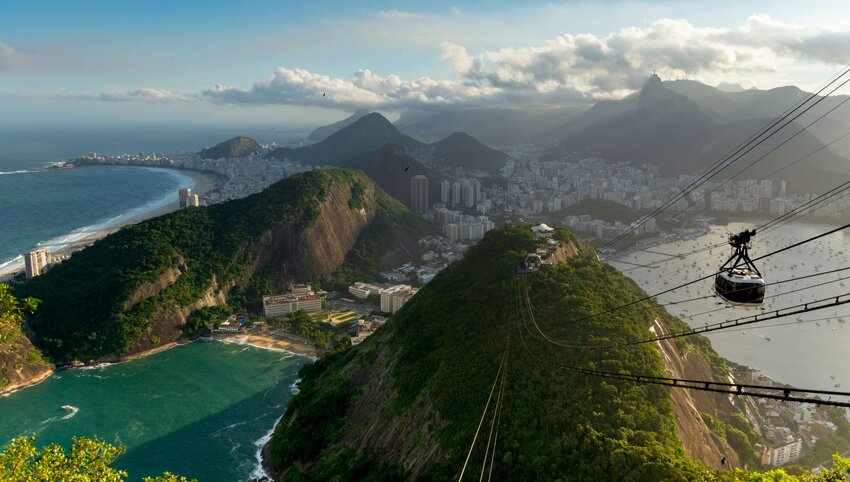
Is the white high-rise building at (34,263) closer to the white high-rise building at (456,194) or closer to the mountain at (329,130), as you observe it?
the white high-rise building at (456,194)

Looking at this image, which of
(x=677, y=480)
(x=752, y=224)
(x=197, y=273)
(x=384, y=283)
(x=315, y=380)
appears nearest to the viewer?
(x=677, y=480)

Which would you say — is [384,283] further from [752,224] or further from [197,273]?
[752,224]

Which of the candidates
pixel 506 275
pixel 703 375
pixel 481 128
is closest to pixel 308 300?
pixel 506 275

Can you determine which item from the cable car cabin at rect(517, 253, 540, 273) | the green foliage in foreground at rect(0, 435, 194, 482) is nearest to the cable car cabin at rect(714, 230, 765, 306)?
Answer: the green foliage in foreground at rect(0, 435, 194, 482)

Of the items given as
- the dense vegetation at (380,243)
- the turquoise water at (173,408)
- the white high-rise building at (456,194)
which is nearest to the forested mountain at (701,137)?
the white high-rise building at (456,194)

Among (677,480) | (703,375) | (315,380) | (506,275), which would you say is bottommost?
(315,380)

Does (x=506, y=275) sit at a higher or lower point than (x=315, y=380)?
higher

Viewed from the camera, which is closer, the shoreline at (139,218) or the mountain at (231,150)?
the shoreline at (139,218)
